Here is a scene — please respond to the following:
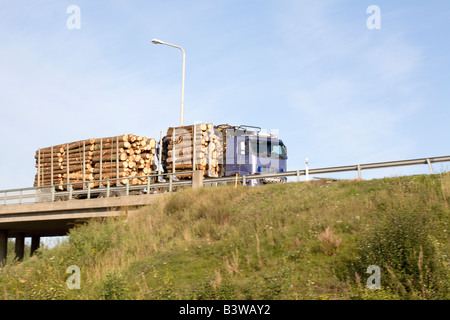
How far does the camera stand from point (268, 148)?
26.4m

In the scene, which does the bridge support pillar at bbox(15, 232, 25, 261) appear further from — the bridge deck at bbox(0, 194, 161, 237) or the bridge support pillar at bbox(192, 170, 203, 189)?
the bridge support pillar at bbox(192, 170, 203, 189)

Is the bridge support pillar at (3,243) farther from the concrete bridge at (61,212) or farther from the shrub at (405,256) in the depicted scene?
the shrub at (405,256)

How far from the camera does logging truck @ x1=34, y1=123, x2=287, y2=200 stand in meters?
25.1

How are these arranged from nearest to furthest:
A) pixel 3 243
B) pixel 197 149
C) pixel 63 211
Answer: pixel 197 149, pixel 63 211, pixel 3 243

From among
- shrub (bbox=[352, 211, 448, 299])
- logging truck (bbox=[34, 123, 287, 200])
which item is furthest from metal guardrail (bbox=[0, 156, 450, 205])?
shrub (bbox=[352, 211, 448, 299])

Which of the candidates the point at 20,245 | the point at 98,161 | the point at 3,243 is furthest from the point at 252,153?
the point at 20,245

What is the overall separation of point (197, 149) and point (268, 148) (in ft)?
12.7

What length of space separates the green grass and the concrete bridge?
179cm

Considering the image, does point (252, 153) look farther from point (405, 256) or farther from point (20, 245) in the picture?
point (20, 245)

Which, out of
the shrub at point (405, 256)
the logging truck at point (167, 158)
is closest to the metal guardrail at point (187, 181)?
the logging truck at point (167, 158)

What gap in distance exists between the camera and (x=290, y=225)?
48.4 feet

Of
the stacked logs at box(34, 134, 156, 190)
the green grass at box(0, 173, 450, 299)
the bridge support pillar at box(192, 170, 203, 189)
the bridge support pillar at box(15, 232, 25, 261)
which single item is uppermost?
the stacked logs at box(34, 134, 156, 190)
